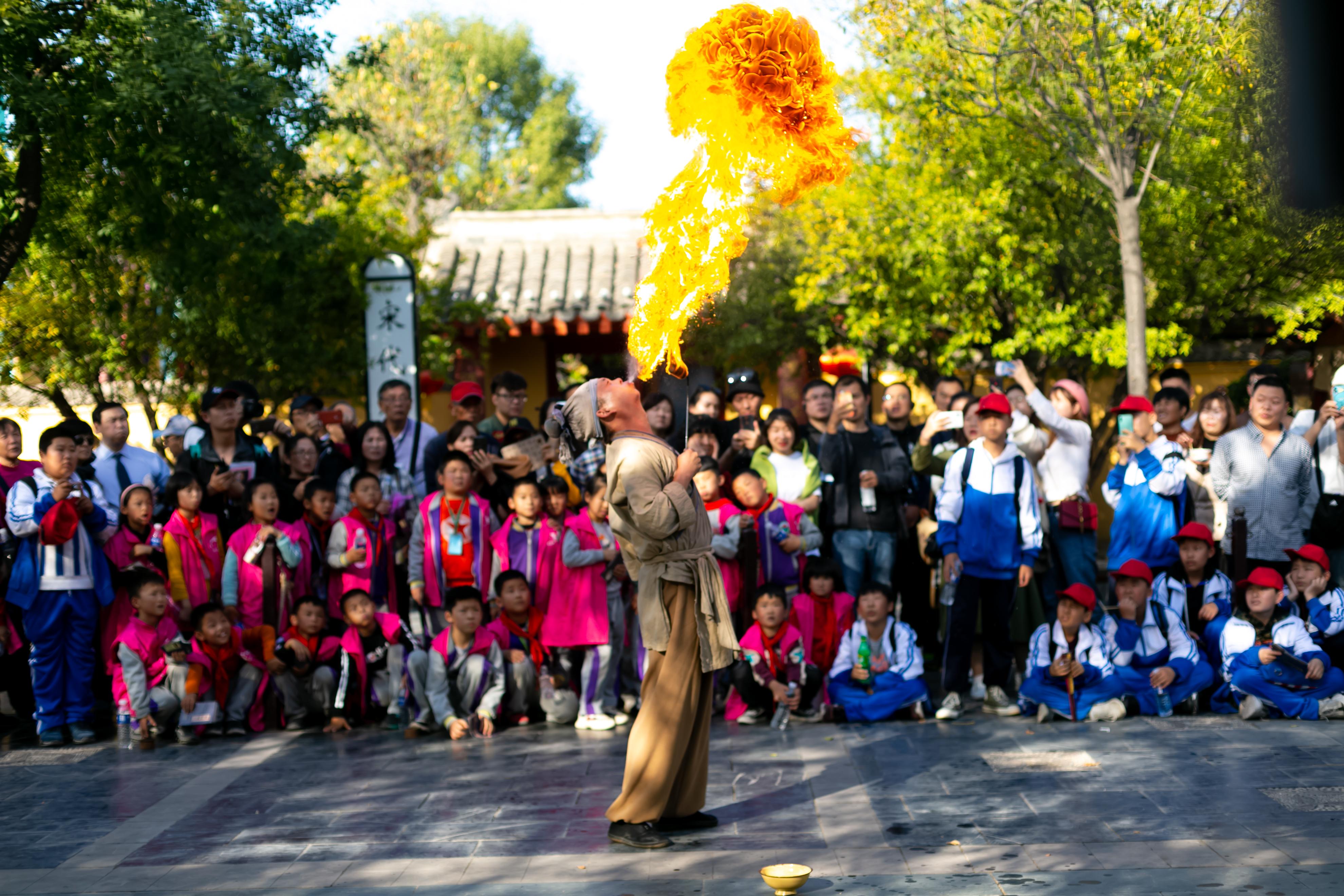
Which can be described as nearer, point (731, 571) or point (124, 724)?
point (124, 724)

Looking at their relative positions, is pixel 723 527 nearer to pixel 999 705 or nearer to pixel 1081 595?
pixel 999 705

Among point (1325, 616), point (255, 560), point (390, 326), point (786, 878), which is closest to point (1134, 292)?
point (1325, 616)

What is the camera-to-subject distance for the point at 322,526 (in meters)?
8.23

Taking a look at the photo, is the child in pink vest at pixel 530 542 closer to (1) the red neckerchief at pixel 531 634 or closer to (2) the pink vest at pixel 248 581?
(1) the red neckerchief at pixel 531 634

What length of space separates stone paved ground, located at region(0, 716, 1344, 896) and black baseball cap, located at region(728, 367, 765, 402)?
2.50m

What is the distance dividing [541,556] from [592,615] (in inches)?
20.1

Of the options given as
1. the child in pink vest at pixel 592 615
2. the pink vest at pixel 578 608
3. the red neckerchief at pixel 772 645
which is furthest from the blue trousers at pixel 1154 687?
the pink vest at pixel 578 608

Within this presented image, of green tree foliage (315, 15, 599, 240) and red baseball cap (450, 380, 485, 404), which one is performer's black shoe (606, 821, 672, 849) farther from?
green tree foliage (315, 15, 599, 240)

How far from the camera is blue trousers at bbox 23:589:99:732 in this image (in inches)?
294

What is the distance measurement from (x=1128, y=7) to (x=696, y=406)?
4308 millimetres

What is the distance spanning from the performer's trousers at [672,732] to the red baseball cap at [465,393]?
395 cm

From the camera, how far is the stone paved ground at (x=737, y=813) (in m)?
4.75

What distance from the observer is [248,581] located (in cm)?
781

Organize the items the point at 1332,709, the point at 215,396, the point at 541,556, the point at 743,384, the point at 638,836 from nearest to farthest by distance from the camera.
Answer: the point at 638,836, the point at 1332,709, the point at 541,556, the point at 215,396, the point at 743,384
